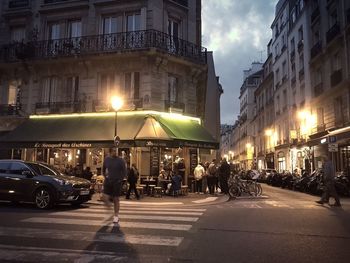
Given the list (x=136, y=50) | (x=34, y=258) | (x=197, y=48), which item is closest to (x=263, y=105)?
(x=197, y=48)

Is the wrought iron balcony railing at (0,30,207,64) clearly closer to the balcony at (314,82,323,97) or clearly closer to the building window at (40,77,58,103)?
the building window at (40,77,58,103)

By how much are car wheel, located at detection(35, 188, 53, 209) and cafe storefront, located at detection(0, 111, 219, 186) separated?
20.9 ft

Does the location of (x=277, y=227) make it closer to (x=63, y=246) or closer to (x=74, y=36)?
(x=63, y=246)

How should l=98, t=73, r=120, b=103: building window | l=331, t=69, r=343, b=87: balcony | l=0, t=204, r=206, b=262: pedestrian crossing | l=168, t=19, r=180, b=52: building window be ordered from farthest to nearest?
l=331, t=69, r=343, b=87: balcony
l=168, t=19, r=180, b=52: building window
l=98, t=73, r=120, b=103: building window
l=0, t=204, r=206, b=262: pedestrian crossing

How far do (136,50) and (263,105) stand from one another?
36.9m

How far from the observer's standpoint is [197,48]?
75.7 feet

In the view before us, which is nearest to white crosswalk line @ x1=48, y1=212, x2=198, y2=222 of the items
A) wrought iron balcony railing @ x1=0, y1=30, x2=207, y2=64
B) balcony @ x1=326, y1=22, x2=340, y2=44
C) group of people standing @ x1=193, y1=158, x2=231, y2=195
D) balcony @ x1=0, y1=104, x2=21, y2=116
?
group of people standing @ x1=193, y1=158, x2=231, y2=195

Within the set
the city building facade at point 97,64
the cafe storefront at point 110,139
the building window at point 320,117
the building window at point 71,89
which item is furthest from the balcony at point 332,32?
the building window at point 71,89

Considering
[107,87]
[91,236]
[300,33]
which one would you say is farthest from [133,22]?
[300,33]

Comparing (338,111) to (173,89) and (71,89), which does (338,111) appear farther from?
(71,89)

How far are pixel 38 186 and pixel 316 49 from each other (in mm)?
25418

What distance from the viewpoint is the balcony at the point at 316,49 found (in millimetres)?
30445

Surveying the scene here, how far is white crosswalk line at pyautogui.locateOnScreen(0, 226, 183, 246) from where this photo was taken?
23.0 ft

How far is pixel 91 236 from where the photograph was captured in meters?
7.44
